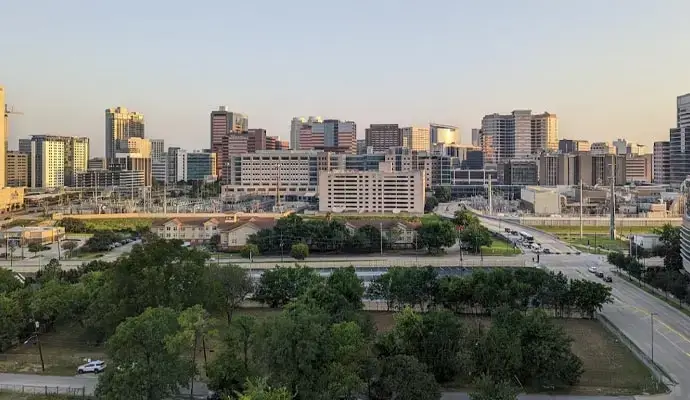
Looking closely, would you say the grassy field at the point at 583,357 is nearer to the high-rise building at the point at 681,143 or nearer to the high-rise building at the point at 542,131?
the high-rise building at the point at 681,143

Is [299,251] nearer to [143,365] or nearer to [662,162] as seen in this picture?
[143,365]

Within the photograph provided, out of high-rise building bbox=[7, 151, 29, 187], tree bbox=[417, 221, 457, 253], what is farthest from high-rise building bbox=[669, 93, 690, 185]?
high-rise building bbox=[7, 151, 29, 187]

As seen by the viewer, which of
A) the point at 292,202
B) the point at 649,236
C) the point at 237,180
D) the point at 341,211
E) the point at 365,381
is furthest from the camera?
the point at 237,180

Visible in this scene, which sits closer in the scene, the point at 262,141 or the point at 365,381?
the point at 365,381

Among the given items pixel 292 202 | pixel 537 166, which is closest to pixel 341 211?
pixel 292 202

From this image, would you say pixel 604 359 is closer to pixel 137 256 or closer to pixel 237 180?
pixel 137 256

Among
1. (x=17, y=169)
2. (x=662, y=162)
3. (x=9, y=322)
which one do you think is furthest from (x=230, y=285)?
(x=17, y=169)

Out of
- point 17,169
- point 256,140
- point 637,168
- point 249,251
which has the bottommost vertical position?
point 249,251
